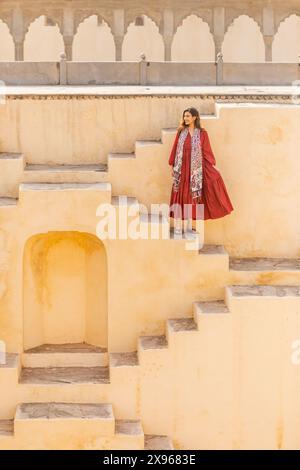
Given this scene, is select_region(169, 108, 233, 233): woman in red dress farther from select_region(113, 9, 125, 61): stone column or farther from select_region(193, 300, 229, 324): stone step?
select_region(113, 9, 125, 61): stone column

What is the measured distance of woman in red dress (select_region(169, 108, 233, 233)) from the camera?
12.1 m

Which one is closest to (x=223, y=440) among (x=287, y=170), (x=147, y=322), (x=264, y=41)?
(x=147, y=322)

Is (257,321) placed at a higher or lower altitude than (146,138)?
lower

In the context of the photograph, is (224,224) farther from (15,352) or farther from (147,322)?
(15,352)

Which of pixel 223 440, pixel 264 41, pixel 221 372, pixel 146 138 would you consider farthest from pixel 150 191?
pixel 264 41

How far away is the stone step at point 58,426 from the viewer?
1151 cm

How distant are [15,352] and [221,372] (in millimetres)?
2624

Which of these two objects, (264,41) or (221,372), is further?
(264,41)

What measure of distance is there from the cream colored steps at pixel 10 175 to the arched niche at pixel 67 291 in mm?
742

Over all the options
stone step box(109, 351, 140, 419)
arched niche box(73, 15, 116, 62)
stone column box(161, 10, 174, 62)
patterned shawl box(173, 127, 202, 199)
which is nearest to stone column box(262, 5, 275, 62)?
stone column box(161, 10, 174, 62)
